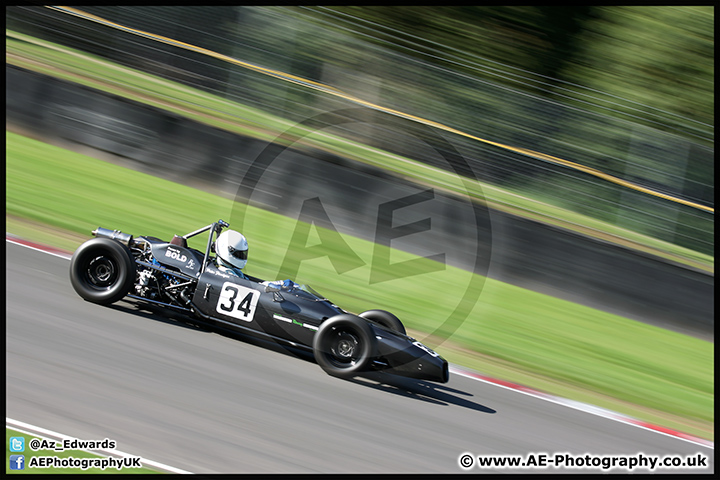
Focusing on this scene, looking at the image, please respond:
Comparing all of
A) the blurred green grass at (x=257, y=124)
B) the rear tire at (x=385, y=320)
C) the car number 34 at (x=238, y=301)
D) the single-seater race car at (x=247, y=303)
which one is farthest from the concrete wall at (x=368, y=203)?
the car number 34 at (x=238, y=301)

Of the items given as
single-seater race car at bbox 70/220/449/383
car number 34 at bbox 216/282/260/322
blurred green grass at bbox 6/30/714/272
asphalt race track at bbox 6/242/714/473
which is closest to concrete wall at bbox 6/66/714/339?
blurred green grass at bbox 6/30/714/272

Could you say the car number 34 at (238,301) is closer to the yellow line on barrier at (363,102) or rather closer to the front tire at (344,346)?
the front tire at (344,346)

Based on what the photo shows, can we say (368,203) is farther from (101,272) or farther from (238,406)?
(238,406)

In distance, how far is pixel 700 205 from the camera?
10.3 m

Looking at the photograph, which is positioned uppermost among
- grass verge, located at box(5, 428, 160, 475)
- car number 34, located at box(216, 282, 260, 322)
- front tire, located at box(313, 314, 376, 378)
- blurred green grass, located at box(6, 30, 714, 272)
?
blurred green grass, located at box(6, 30, 714, 272)

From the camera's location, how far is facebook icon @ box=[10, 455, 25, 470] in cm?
404

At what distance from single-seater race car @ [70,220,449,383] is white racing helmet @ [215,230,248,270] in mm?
127

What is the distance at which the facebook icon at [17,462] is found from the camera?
404cm

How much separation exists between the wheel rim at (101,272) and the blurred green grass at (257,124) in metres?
4.66

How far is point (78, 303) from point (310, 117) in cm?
586

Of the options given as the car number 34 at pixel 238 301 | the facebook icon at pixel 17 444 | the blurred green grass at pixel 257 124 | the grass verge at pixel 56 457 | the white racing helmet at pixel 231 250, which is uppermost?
the blurred green grass at pixel 257 124

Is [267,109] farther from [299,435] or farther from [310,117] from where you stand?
[299,435]

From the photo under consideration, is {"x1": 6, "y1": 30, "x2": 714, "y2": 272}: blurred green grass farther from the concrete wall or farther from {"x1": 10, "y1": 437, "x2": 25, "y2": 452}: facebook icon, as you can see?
{"x1": 10, "y1": 437, "x2": 25, "y2": 452}: facebook icon

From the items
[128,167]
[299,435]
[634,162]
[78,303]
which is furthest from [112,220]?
[634,162]
